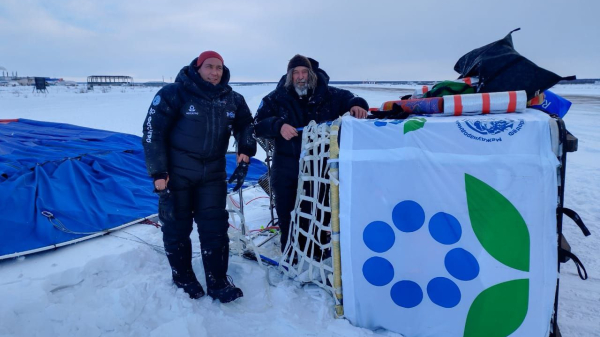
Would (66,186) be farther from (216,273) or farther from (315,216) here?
(315,216)

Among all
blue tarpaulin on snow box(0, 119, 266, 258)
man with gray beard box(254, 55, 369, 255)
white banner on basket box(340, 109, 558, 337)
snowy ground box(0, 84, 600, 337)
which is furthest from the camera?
blue tarpaulin on snow box(0, 119, 266, 258)

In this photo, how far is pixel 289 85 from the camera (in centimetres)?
291

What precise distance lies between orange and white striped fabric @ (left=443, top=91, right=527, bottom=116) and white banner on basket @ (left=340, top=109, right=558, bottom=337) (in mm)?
97

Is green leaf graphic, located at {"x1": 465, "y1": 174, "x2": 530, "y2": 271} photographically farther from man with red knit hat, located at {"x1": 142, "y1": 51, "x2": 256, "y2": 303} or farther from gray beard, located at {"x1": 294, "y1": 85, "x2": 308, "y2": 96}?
man with red knit hat, located at {"x1": 142, "y1": 51, "x2": 256, "y2": 303}

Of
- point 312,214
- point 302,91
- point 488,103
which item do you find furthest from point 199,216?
point 488,103

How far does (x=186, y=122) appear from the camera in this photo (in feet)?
8.20

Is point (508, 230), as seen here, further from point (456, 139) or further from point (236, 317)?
point (236, 317)

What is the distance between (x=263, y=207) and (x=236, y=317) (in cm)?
241

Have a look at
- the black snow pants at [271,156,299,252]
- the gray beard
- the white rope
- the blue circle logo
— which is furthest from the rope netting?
the gray beard

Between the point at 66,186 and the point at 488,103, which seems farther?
the point at 66,186

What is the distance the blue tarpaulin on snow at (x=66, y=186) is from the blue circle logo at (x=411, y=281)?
9.70 feet

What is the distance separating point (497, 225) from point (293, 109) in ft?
5.63

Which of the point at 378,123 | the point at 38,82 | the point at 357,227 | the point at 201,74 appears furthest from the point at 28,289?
the point at 38,82

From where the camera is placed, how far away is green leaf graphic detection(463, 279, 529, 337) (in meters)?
1.95
